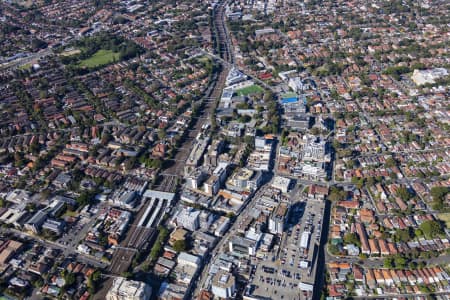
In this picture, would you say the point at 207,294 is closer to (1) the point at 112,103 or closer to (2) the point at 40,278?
(2) the point at 40,278

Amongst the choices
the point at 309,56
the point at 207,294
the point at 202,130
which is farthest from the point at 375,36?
the point at 207,294

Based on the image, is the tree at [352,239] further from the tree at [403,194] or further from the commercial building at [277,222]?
the tree at [403,194]

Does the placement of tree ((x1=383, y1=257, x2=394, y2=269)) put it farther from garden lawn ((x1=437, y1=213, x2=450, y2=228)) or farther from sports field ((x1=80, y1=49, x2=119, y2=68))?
sports field ((x1=80, y1=49, x2=119, y2=68))

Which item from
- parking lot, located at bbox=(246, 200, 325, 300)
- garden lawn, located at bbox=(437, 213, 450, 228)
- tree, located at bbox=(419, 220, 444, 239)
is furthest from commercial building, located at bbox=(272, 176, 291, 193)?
garden lawn, located at bbox=(437, 213, 450, 228)

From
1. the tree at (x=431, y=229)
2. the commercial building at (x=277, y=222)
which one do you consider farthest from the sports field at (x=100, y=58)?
the tree at (x=431, y=229)

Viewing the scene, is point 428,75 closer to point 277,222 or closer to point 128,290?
point 277,222

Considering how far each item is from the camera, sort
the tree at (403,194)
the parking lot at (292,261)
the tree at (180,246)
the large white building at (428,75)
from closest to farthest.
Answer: the parking lot at (292,261)
the tree at (180,246)
the tree at (403,194)
the large white building at (428,75)
